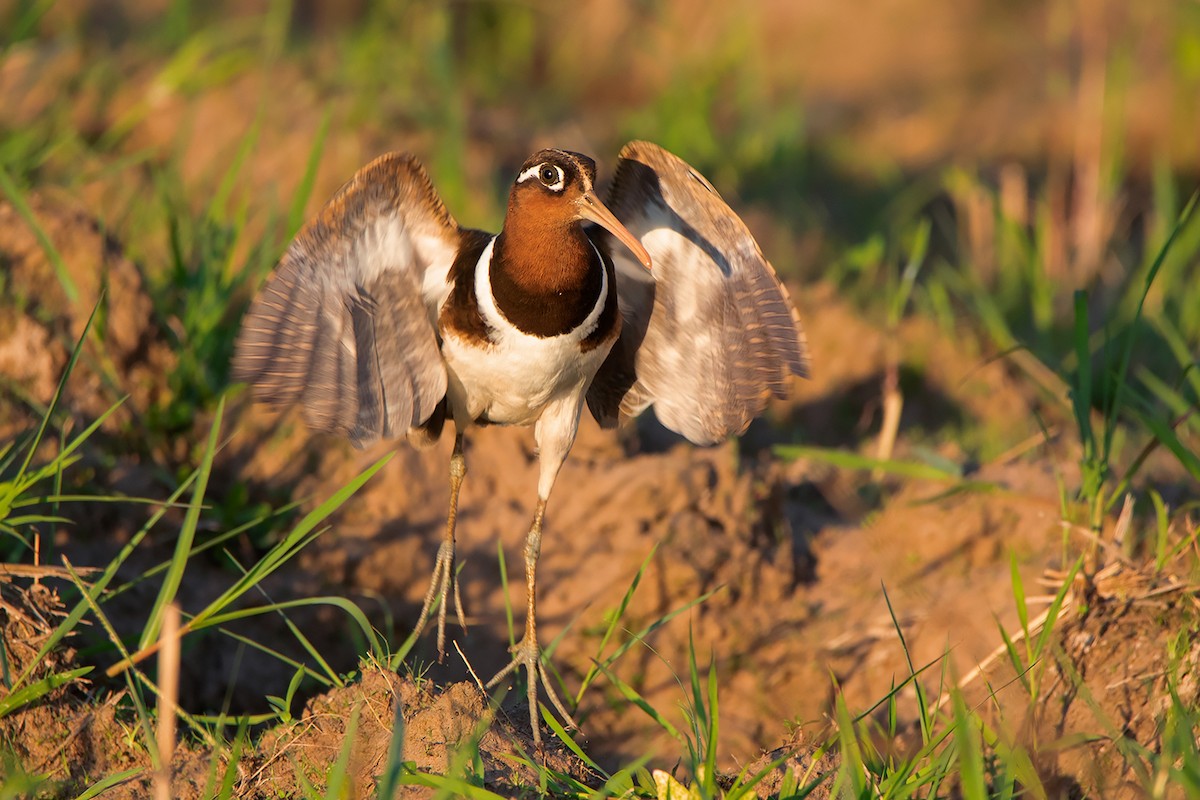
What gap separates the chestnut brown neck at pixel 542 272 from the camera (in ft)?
11.8

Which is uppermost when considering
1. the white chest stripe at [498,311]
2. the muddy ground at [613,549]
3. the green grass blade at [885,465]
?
the white chest stripe at [498,311]

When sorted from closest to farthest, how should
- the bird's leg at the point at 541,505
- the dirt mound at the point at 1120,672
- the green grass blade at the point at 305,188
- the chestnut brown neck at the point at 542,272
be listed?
the dirt mound at the point at 1120,672 → the chestnut brown neck at the point at 542,272 → the bird's leg at the point at 541,505 → the green grass blade at the point at 305,188

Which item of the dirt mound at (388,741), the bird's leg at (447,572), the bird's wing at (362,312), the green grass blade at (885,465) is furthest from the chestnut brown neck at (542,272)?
the green grass blade at (885,465)

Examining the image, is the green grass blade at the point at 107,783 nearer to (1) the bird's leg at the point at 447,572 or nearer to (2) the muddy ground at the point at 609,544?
(2) the muddy ground at the point at 609,544

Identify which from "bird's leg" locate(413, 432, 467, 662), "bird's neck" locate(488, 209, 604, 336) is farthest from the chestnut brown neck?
"bird's leg" locate(413, 432, 467, 662)

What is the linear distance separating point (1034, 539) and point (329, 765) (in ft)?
8.51

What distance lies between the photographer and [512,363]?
3.68 m

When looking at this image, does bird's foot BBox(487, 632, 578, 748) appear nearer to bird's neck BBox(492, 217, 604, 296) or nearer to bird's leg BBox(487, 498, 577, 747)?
bird's leg BBox(487, 498, 577, 747)

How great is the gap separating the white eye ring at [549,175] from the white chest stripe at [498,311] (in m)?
0.22

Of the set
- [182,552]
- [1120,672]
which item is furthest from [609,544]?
[182,552]

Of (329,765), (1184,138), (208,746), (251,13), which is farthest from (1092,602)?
(251,13)

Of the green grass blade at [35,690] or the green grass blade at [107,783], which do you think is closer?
the green grass blade at [107,783]

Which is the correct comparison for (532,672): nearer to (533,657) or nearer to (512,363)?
(533,657)

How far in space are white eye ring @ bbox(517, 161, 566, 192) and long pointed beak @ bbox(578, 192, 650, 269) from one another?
0.08 meters
